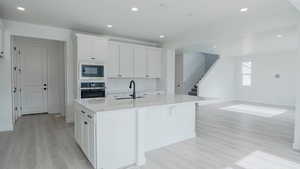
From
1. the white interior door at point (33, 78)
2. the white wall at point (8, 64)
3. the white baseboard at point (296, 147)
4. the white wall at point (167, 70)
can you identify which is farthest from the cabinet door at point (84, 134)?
the white interior door at point (33, 78)

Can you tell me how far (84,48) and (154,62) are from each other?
100 inches

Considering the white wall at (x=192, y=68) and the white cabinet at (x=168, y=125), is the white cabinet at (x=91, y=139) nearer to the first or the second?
the white cabinet at (x=168, y=125)

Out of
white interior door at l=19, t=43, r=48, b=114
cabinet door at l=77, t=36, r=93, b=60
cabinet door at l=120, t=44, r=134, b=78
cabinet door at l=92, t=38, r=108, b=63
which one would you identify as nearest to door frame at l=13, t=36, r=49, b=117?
white interior door at l=19, t=43, r=48, b=114

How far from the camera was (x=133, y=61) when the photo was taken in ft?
17.9

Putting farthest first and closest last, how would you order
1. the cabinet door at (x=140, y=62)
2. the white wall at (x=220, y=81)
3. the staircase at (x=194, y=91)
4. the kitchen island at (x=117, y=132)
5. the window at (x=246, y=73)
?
the window at (x=246, y=73), the staircase at (x=194, y=91), the white wall at (x=220, y=81), the cabinet door at (x=140, y=62), the kitchen island at (x=117, y=132)

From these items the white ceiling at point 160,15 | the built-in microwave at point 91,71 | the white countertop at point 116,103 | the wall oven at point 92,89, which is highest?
the white ceiling at point 160,15

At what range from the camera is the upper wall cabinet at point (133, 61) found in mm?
5059

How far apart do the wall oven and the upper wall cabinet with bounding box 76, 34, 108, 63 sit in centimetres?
67

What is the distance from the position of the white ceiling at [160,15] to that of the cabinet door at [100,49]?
0.38 meters

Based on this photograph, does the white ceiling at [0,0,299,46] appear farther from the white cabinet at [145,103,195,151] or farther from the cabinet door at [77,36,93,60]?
the white cabinet at [145,103,195,151]

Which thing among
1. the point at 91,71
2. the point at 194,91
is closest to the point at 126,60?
the point at 91,71

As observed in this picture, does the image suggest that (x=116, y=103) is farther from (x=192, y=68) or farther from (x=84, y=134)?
(x=192, y=68)

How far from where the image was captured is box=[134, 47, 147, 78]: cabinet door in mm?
5516

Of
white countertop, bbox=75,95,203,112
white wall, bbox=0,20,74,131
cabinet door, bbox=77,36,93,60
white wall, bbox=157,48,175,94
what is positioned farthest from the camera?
white wall, bbox=157,48,175,94
